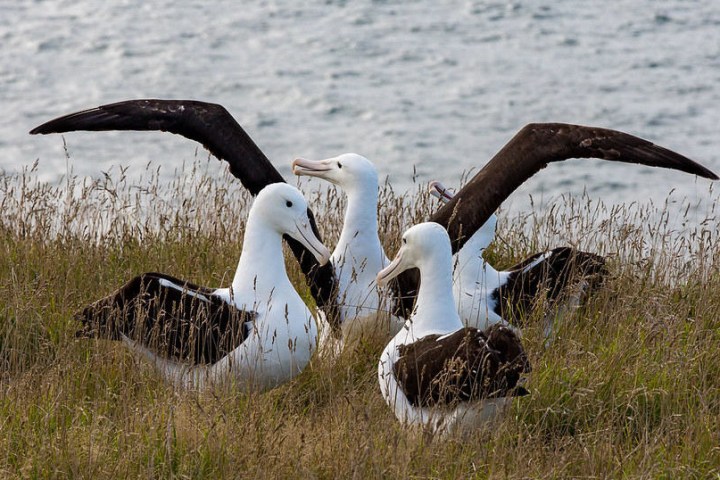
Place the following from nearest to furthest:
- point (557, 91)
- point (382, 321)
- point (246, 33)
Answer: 1. point (382, 321)
2. point (557, 91)
3. point (246, 33)

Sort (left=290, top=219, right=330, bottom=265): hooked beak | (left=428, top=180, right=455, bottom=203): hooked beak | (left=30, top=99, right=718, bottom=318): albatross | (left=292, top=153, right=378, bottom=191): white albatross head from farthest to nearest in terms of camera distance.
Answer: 1. (left=428, top=180, right=455, bottom=203): hooked beak
2. (left=292, top=153, right=378, bottom=191): white albatross head
3. (left=30, top=99, right=718, bottom=318): albatross
4. (left=290, top=219, right=330, bottom=265): hooked beak

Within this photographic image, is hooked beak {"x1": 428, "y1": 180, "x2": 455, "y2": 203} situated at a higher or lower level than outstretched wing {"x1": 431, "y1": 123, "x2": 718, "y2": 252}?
lower

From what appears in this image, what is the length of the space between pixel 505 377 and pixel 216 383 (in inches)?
47.3

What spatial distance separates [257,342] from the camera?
506cm

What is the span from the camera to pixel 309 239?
5438 millimetres

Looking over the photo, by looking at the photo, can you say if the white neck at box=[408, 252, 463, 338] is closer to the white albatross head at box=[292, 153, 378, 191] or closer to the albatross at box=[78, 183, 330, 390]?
the albatross at box=[78, 183, 330, 390]

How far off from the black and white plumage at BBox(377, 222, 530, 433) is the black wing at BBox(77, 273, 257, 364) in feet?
2.15

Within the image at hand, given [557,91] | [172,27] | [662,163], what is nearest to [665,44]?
[557,91]

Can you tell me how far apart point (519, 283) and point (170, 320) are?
193 centimetres

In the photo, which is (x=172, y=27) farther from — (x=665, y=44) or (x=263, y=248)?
(x=263, y=248)

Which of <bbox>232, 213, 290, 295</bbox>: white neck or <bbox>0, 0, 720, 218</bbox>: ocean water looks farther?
<bbox>0, 0, 720, 218</bbox>: ocean water

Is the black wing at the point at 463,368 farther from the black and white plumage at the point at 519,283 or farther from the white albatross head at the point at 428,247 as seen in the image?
the black and white plumage at the point at 519,283

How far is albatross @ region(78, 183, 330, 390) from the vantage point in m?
4.96

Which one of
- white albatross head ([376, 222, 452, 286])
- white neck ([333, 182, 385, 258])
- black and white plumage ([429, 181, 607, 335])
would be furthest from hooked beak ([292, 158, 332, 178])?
white albatross head ([376, 222, 452, 286])
